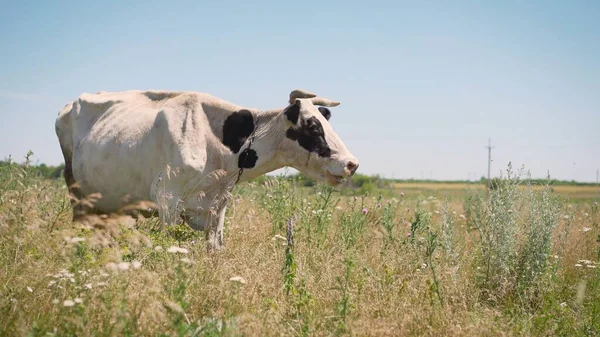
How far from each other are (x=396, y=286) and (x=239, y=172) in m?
2.61

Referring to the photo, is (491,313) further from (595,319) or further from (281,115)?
(281,115)

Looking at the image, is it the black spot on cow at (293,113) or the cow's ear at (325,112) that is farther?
the cow's ear at (325,112)

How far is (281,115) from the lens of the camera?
6.47 meters

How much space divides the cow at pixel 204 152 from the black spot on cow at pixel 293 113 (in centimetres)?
1

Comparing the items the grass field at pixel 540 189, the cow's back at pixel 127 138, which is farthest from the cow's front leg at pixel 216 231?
the grass field at pixel 540 189

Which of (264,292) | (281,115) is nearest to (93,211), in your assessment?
(281,115)

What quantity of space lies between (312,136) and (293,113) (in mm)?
381

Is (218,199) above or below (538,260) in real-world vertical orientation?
above

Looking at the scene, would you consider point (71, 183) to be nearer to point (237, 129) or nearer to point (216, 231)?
Answer: point (216, 231)

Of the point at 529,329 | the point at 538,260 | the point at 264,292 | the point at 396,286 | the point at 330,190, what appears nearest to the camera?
the point at 529,329

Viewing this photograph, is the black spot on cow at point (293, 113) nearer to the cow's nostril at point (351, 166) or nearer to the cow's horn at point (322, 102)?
the cow's horn at point (322, 102)

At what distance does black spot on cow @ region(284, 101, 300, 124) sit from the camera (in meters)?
6.36

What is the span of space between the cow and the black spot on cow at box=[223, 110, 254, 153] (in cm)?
1

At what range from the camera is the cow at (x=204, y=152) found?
6211mm
